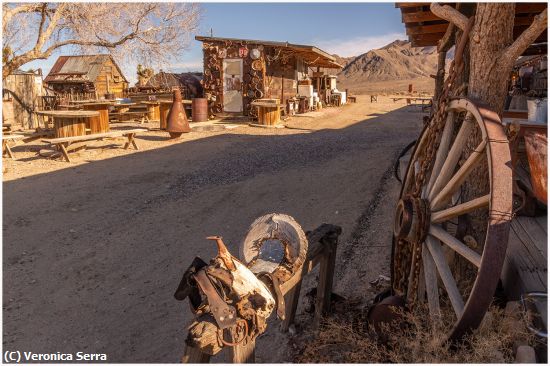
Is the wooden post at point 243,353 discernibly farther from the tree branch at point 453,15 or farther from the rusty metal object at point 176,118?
the rusty metal object at point 176,118

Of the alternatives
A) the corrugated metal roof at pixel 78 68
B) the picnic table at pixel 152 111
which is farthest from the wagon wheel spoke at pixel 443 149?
the corrugated metal roof at pixel 78 68

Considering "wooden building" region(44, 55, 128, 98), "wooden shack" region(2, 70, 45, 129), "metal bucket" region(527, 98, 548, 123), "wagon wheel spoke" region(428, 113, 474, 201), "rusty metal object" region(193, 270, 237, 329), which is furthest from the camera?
"wooden building" region(44, 55, 128, 98)

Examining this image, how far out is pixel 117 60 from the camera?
16.7 m

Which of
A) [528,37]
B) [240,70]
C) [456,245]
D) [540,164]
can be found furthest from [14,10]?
[540,164]

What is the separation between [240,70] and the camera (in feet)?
66.1

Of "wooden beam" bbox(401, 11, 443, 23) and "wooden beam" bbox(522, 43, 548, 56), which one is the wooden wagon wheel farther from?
"wooden beam" bbox(522, 43, 548, 56)

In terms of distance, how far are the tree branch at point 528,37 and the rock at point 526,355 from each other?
5.86 feet

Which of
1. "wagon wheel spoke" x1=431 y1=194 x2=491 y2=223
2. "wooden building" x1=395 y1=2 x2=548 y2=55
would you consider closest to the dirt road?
"wagon wheel spoke" x1=431 y1=194 x2=491 y2=223

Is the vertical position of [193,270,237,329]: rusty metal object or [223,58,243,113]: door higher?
[223,58,243,113]: door

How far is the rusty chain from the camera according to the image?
3197mm

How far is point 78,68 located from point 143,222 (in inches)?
1194

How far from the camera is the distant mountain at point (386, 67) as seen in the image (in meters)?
84.0

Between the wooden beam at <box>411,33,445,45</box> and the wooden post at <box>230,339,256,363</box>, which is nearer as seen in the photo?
the wooden post at <box>230,339,256,363</box>

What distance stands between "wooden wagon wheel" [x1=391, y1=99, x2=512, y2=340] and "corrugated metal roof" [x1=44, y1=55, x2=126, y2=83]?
3201cm
